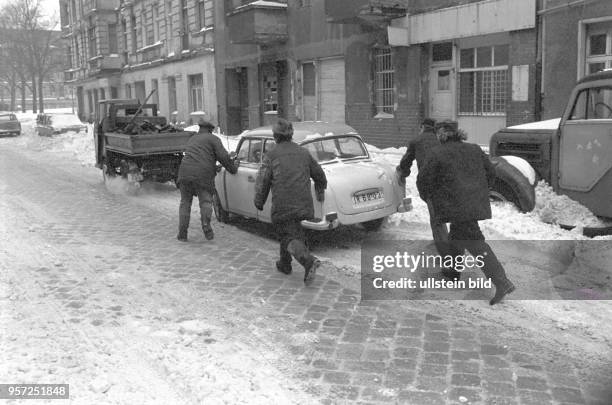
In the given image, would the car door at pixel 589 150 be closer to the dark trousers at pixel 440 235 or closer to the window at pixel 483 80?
the dark trousers at pixel 440 235

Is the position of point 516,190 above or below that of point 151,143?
below

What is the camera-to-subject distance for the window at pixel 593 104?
6941 millimetres

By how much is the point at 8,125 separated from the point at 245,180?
33.7m

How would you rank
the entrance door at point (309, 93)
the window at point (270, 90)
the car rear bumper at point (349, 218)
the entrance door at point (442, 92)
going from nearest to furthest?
the car rear bumper at point (349, 218), the entrance door at point (442, 92), the entrance door at point (309, 93), the window at point (270, 90)

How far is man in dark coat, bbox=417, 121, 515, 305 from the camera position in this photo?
5.61 meters

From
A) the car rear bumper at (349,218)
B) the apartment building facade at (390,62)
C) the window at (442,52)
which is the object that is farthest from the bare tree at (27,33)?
the car rear bumper at (349,218)

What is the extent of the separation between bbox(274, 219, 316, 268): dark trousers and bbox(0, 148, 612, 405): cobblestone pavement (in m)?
0.29

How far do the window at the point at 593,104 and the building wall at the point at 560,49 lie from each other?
617 cm

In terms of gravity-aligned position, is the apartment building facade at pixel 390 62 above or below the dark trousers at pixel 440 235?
above

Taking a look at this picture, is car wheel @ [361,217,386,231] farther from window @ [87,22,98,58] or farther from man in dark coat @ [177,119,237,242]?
window @ [87,22,98,58]

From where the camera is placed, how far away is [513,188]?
25.3 feet

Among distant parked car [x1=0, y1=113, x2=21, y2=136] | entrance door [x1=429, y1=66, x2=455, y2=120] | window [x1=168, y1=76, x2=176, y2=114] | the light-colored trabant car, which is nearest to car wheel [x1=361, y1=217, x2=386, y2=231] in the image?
the light-colored trabant car

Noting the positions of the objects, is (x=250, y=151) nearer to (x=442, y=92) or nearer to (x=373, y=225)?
(x=373, y=225)

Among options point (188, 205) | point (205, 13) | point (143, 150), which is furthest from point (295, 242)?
point (205, 13)
